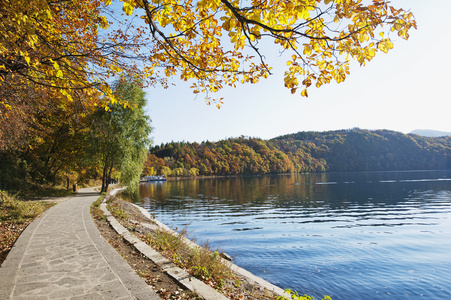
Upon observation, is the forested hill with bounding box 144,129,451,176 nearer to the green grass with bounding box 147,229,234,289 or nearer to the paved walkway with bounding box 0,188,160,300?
the paved walkway with bounding box 0,188,160,300

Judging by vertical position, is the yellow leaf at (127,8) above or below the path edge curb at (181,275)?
above

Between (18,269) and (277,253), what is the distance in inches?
325

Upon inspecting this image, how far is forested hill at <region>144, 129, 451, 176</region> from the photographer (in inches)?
4943

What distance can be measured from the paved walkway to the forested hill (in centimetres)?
9605

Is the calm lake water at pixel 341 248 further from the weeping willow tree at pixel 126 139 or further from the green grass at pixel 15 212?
the green grass at pixel 15 212

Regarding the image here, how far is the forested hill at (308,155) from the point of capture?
412ft

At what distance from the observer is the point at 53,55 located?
5746 millimetres

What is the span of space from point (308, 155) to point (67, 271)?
546 feet

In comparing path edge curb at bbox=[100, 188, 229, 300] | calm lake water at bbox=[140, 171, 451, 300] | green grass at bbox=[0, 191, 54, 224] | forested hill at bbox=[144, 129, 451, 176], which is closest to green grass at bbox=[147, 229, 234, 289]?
path edge curb at bbox=[100, 188, 229, 300]

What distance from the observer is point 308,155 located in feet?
533

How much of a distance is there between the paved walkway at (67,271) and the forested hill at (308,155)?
96051 millimetres

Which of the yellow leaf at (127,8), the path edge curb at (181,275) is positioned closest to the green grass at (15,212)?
the path edge curb at (181,275)

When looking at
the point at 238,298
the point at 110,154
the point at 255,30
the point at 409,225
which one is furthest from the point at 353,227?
the point at 110,154

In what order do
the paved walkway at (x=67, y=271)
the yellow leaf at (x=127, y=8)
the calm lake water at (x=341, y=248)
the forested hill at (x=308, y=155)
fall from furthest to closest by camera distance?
the forested hill at (x=308, y=155) < the calm lake water at (x=341, y=248) < the paved walkway at (x=67, y=271) < the yellow leaf at (x=127, y=8)
